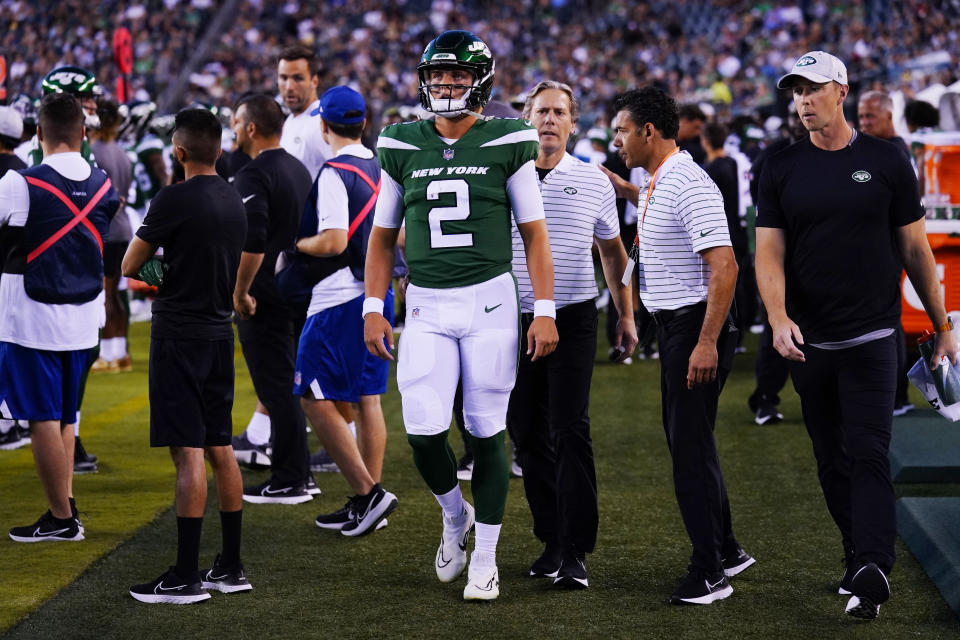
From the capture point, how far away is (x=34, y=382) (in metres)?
6.03

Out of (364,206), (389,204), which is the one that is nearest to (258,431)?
(364,206)

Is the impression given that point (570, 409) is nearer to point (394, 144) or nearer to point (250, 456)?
point (394, 144)

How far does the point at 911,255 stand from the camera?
4785 mm

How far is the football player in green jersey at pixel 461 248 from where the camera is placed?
15.5ft

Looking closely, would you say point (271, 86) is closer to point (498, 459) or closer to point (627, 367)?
point (627, 367)

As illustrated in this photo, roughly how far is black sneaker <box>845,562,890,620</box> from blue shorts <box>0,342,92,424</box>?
3.63m

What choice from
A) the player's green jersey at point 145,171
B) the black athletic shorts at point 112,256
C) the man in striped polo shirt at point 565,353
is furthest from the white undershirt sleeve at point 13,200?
Answer: the player's green jersey at point 145,171

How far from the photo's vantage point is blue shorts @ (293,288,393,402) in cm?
627

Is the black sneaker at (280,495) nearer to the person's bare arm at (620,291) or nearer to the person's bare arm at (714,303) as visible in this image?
the person's bare arm at (620,291)

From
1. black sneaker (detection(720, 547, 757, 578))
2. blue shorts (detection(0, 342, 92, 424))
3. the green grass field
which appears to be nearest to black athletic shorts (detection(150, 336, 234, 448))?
the green grass field

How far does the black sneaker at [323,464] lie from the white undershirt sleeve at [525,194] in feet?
10.6

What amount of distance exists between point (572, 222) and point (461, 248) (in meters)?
0.68

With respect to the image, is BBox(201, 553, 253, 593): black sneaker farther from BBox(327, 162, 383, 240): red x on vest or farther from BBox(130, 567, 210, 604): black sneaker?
BBox(327, 162, 383, 240): red x on vest

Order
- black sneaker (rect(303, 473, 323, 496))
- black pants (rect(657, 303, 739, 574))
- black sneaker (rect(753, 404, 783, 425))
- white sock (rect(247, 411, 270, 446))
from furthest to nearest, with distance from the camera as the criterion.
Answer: black sneaker (rect(753, 404, 783, 425)) < white sock (rect(247, 411, 270, 446)) < black sneaker (rect(303, 473, 323, 496)) < black pants (rect(657, 303, 739, 574))
